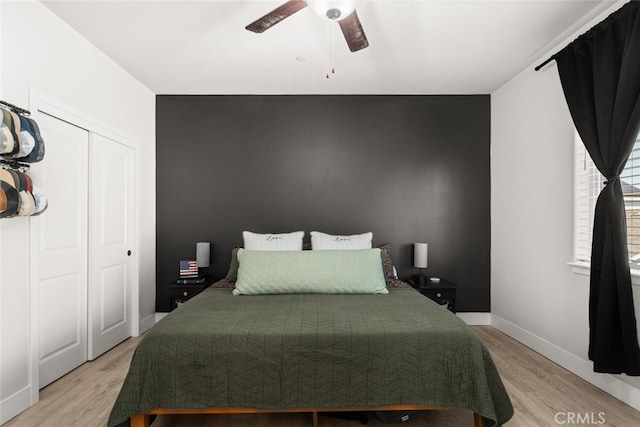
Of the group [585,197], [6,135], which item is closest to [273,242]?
[6,135]

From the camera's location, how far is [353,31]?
208 cm

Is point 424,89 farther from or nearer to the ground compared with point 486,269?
farther from the ground

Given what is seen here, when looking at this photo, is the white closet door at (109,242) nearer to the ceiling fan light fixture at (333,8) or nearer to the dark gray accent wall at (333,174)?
the dark gray accent wall at (333,174)

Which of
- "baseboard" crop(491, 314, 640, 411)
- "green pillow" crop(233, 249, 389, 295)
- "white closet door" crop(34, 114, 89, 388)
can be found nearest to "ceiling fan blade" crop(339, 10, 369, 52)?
"green pillow" crop(233, 249, 389, 295)

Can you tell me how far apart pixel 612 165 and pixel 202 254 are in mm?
3608

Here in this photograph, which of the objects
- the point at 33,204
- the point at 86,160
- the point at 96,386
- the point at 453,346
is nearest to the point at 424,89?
the point at 453,346

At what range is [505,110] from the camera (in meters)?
3.56

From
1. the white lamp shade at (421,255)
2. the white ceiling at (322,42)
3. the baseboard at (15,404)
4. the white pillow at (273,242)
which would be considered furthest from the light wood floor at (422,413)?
the white ceiling at (322,42)

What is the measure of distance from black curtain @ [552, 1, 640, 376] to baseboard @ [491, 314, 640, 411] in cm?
18

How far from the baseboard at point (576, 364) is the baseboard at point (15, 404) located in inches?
155

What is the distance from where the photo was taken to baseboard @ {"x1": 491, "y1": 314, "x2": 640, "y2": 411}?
84.4 inches

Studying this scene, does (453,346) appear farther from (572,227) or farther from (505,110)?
(505,110)

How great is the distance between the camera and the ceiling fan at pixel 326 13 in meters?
1.79

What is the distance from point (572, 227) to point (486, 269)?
1.28 metres
